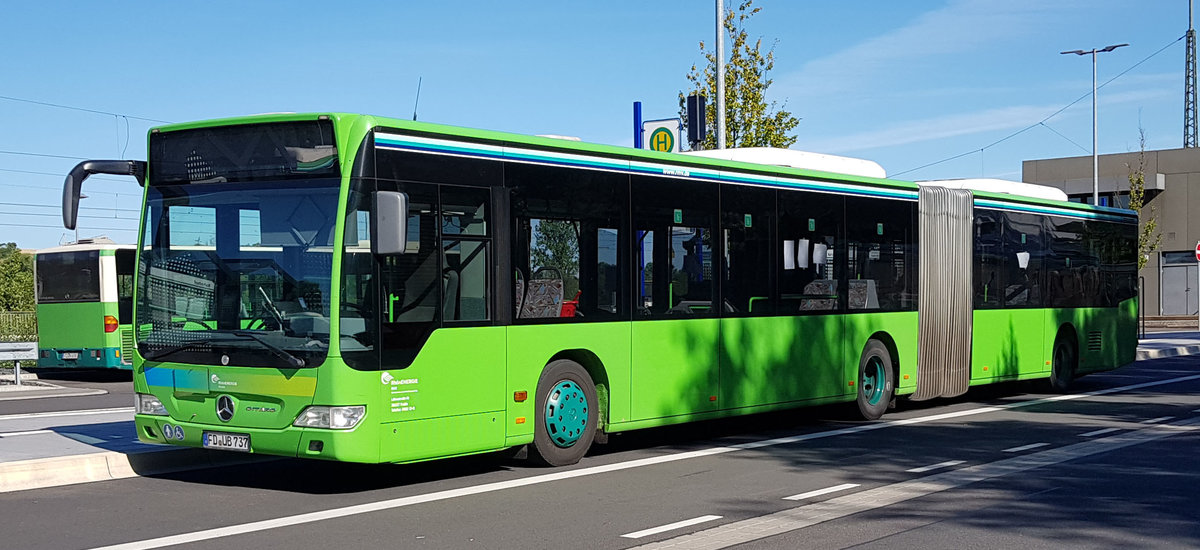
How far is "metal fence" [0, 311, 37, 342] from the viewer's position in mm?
33938

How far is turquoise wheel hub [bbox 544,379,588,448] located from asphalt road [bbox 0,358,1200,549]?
34 cm

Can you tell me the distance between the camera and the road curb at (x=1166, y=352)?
30484mm

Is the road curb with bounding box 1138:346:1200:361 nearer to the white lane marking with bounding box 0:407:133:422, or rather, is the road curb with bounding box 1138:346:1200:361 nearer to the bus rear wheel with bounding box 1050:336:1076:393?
the bus rear wheel with bounding box 1050:336:1076:393

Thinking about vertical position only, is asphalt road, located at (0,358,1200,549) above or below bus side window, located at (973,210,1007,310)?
below

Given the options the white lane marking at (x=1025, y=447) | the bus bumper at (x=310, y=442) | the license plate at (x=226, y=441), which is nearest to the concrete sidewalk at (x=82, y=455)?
the bus bumper at (x=310, y=442)

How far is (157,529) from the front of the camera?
8.37m

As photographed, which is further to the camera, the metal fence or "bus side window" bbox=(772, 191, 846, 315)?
the metal fence

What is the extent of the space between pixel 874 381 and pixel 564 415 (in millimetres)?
6100

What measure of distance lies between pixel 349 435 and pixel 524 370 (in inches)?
78.2

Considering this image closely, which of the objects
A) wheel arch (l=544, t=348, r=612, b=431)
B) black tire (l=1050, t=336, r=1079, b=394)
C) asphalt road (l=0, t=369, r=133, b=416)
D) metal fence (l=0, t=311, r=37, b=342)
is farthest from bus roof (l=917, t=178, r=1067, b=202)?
metal fence (l=0, t=311, r=37, b=342)

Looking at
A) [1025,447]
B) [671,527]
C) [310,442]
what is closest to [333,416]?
[310,442]

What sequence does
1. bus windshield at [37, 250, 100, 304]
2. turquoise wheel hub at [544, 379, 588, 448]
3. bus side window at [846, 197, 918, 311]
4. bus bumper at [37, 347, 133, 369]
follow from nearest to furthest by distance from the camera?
turquoise wheel hub at [544, 379, 588, 448]
bus side window at [846, 197, 918, 311]
bus bumper at [37, 347, 133, 369]
bus windshield at [37, 250, 100, 304]

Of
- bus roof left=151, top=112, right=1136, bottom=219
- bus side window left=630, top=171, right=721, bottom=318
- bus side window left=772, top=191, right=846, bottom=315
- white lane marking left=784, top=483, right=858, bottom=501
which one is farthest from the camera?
bus side window left=772, top=191, right=846, bottom=315

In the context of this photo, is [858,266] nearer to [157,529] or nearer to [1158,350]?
[157,529]
